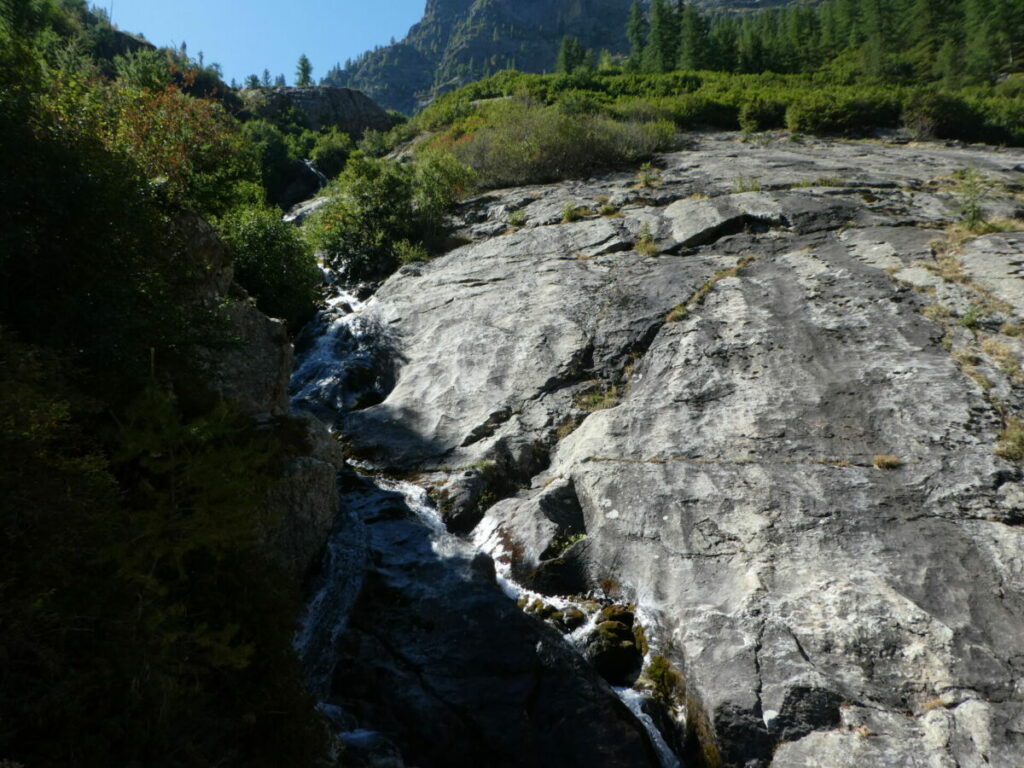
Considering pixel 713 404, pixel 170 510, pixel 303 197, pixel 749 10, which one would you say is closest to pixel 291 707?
pixel 170 510

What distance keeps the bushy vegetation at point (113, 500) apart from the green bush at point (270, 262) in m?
10.3

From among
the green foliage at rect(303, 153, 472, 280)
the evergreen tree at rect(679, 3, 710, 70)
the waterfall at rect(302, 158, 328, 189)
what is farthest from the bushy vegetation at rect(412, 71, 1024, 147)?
the evergreen tree at rect(679, 3, 710, 70)

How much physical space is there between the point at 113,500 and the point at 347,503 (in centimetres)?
684

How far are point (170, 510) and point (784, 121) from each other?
1737 inches

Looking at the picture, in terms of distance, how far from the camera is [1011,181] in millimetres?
21719

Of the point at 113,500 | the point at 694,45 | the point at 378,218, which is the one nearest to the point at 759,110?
the point at 378,218

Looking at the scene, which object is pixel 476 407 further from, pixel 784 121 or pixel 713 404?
pixel 784 121

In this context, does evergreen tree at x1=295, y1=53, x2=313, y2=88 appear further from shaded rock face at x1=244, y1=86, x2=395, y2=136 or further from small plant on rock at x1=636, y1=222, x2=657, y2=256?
small plant on rock at x1=636, y1=222, x2=657, y2=256

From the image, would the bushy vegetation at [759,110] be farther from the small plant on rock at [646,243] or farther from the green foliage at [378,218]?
the small plant on rock at [646,243]

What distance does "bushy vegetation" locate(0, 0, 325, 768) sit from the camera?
177 inches

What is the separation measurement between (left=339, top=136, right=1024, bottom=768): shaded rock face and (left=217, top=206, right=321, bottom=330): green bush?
2861 millimetres

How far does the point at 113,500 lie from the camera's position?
5270 mm

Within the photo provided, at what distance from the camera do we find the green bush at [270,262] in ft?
66.6

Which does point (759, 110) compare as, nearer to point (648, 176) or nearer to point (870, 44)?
point (648, 176)
